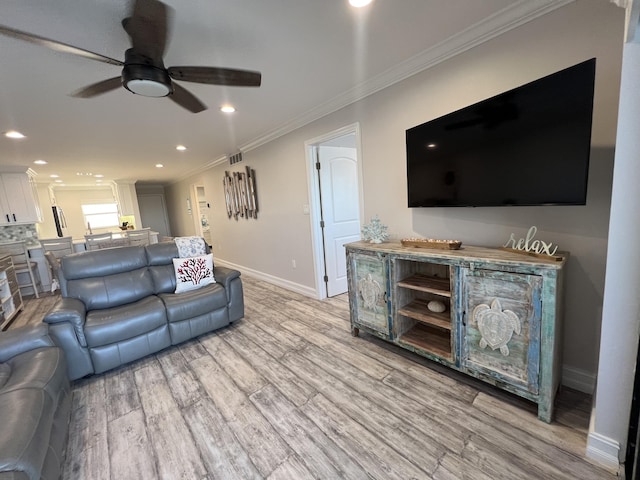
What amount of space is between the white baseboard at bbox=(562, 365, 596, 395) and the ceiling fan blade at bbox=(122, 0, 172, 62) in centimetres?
310

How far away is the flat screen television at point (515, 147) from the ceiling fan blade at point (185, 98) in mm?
1698

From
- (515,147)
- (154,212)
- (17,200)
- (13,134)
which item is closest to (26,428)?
(515,147)

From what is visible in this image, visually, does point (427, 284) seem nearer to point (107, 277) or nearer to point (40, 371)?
point (40, 371)

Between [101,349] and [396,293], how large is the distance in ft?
8.15

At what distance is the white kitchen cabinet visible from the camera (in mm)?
4930

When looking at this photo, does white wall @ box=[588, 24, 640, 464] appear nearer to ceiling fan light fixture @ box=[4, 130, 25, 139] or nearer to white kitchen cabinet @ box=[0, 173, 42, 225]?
ceiling fan light fixture @ box=[4, 130, 25, 139]

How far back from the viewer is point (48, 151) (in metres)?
4.00

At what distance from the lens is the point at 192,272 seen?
292 cm

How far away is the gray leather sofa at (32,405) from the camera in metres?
1.02

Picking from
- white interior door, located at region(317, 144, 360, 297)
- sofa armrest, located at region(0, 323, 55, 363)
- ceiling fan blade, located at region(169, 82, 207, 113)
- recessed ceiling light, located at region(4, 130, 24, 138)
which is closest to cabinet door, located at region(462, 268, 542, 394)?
white interior door, located at region(317, 144, 360, 297)

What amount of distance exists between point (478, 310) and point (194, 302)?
246 centimetres

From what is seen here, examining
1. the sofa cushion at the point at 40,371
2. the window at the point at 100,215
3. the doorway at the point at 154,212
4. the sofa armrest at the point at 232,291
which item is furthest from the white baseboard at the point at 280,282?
the window at the point at 100,215

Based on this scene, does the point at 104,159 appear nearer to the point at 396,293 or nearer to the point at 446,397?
the point at 396,293

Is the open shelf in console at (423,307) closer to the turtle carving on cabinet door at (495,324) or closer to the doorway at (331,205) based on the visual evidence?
the turtle carving on cabinet door at (495,324)
